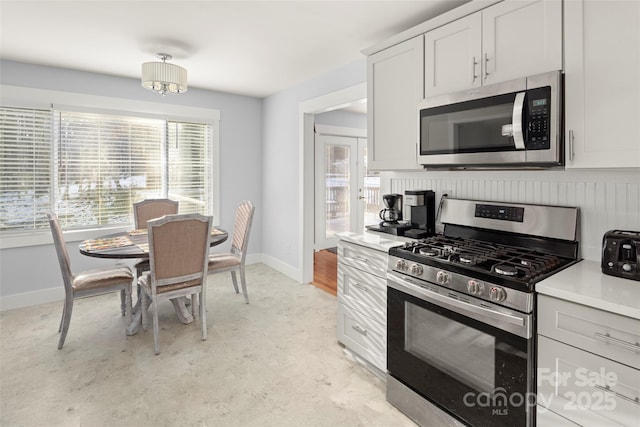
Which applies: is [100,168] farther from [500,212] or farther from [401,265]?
[500,212]

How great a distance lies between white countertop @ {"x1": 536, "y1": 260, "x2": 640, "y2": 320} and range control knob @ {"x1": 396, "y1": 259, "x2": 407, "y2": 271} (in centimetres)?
68

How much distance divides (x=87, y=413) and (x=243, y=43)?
294cm

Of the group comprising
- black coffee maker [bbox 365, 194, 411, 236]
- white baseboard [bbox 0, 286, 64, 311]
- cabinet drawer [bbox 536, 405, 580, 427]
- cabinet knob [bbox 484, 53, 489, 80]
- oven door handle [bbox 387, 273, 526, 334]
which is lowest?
white baseboard [bbox 0, 286, 64, 311]

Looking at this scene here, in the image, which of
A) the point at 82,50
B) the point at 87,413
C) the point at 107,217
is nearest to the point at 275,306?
the point at 87,413

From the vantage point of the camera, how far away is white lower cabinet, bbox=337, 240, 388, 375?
2.21m

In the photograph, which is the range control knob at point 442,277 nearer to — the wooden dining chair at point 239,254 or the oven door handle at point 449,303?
the oven door handle at point 449,303

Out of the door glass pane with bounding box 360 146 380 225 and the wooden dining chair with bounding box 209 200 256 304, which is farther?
the door glass pane with bounding box 360 146 380 225

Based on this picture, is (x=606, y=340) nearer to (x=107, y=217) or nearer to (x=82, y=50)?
Result: (x=82, y=50)

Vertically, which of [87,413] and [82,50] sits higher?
[82,50]

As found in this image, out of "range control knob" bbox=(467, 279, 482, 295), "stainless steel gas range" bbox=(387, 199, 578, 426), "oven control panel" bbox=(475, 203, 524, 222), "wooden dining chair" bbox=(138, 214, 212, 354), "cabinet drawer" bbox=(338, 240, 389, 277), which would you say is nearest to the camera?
"stainless steel gas range" bbox=(387, 199, 578, 426)

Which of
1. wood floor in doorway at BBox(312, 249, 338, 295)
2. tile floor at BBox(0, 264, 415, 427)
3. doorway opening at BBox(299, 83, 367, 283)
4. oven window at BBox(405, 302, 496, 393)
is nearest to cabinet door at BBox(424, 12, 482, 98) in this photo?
oven window at BBox(405, 302, 496, 393)

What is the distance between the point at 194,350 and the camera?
2.68 meters

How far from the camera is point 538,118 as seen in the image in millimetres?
1646

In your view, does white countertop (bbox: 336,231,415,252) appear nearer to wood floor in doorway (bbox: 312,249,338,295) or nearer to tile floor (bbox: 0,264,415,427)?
tile floor (bbox: 0,264,415,427)
